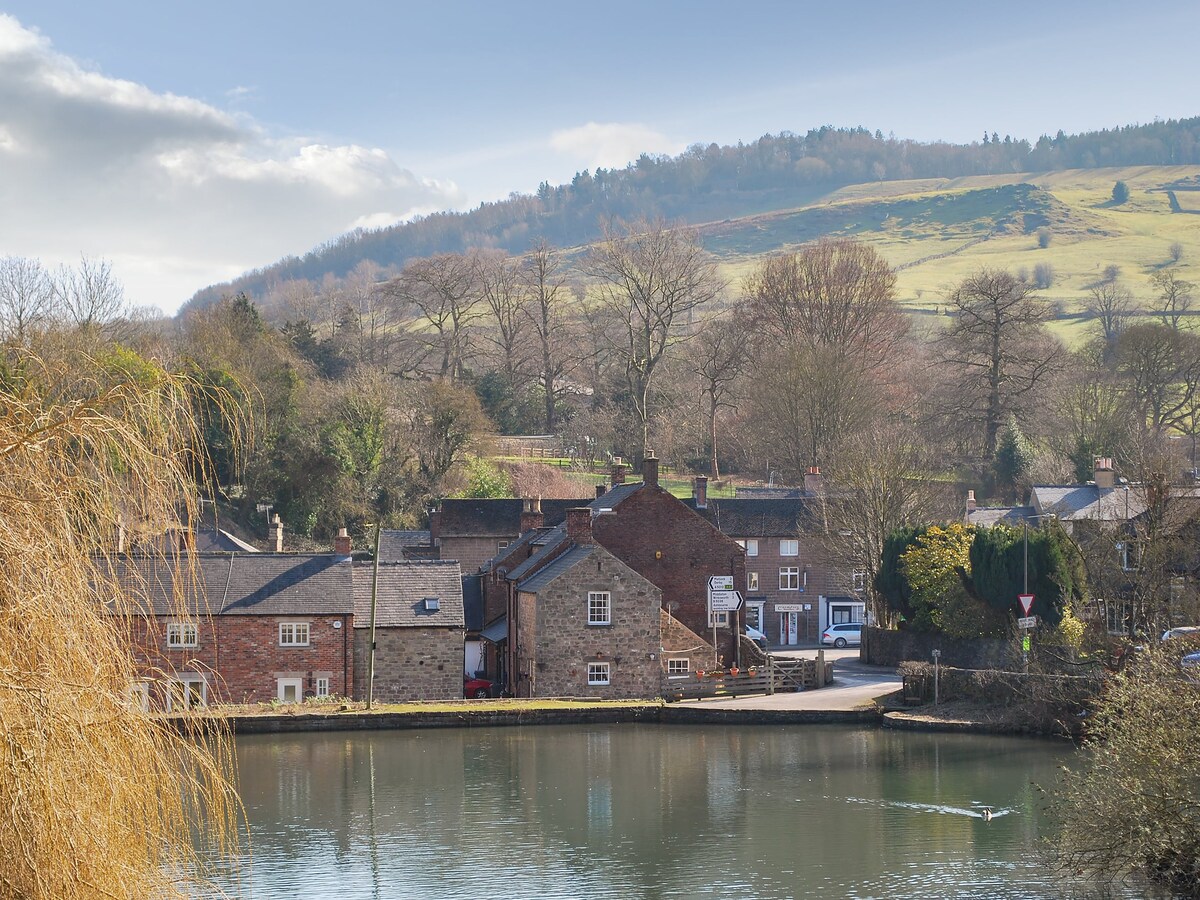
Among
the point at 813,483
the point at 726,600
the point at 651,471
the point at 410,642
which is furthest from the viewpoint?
the point at 813,483

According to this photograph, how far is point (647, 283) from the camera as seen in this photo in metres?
84.0

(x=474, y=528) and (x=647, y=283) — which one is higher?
(x=647, y=283)

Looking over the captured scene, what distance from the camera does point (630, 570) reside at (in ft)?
151

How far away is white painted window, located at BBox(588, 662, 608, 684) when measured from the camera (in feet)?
152

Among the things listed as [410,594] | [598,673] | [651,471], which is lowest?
[598,673]

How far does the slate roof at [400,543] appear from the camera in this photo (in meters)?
61.6

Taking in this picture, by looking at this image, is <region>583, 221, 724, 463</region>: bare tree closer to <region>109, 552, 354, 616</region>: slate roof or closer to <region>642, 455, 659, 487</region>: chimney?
<region>642, 455, 659, 487</region>: chimney

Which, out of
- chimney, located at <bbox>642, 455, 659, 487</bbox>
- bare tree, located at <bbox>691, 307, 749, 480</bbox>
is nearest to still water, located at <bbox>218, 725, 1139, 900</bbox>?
chimney, located at <bbox>642, 455, 659, 487</bbox>

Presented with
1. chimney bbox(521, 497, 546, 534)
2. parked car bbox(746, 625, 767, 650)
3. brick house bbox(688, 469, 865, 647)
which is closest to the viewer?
chimney bbox(521, 497, 546, 534)

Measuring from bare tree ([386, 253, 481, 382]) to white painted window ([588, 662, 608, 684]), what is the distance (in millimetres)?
42450

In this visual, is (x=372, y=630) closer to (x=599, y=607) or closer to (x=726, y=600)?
(x=599, y=607)

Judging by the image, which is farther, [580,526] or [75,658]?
[580,526]

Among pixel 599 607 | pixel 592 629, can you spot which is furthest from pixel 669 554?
pixel 592 629

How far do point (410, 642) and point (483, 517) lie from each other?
17.8 metres
